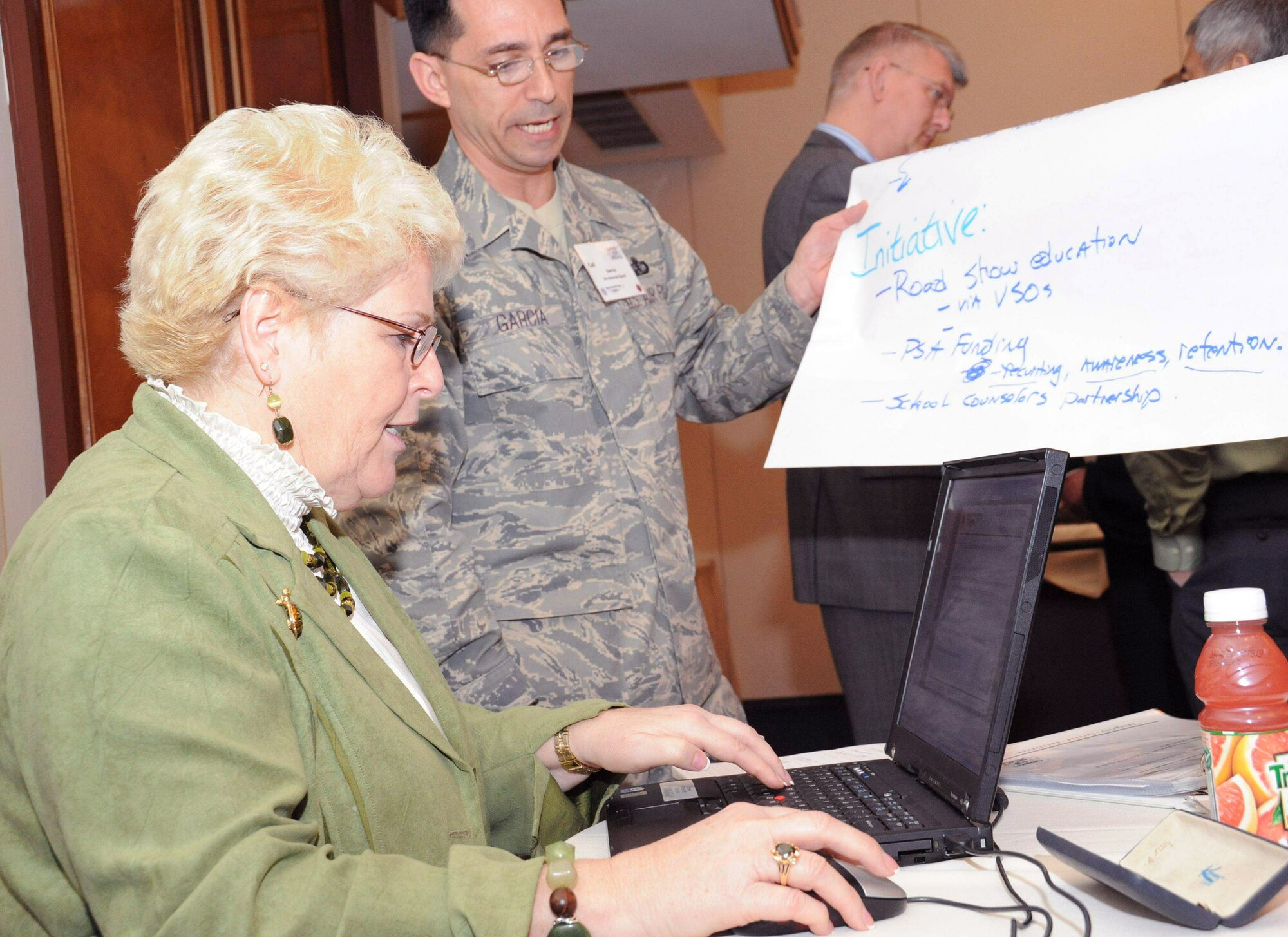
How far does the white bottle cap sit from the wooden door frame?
5.15 ft

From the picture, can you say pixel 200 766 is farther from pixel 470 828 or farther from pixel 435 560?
pixel 435 560

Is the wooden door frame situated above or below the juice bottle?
above

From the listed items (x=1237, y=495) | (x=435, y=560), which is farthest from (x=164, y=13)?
(x=1237, y=495)

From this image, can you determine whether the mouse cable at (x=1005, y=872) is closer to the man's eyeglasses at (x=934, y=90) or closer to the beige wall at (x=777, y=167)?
the man's eyeglasses at (x=934, y=90)

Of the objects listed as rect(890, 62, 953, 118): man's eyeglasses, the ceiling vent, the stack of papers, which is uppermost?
the ceiling vent

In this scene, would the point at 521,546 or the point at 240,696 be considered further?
the point at 521,546

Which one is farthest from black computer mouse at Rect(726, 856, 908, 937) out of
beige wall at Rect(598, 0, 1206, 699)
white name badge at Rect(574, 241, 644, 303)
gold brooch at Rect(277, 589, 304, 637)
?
beige wall at Rect(598, 0, 1206, 699)

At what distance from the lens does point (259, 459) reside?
1076 millimetres

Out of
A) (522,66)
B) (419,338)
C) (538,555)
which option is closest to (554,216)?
(522,66)

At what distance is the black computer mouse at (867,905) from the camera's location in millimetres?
885

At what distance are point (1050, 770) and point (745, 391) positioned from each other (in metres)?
0.93

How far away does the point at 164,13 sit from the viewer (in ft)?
7.07

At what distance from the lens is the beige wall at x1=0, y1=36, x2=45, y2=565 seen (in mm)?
1624

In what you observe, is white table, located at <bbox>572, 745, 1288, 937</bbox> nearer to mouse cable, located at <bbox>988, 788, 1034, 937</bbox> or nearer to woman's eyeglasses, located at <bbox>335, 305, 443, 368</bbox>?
mouse cable, located at <bbox>988, 788, 1034, 937</bbox>
